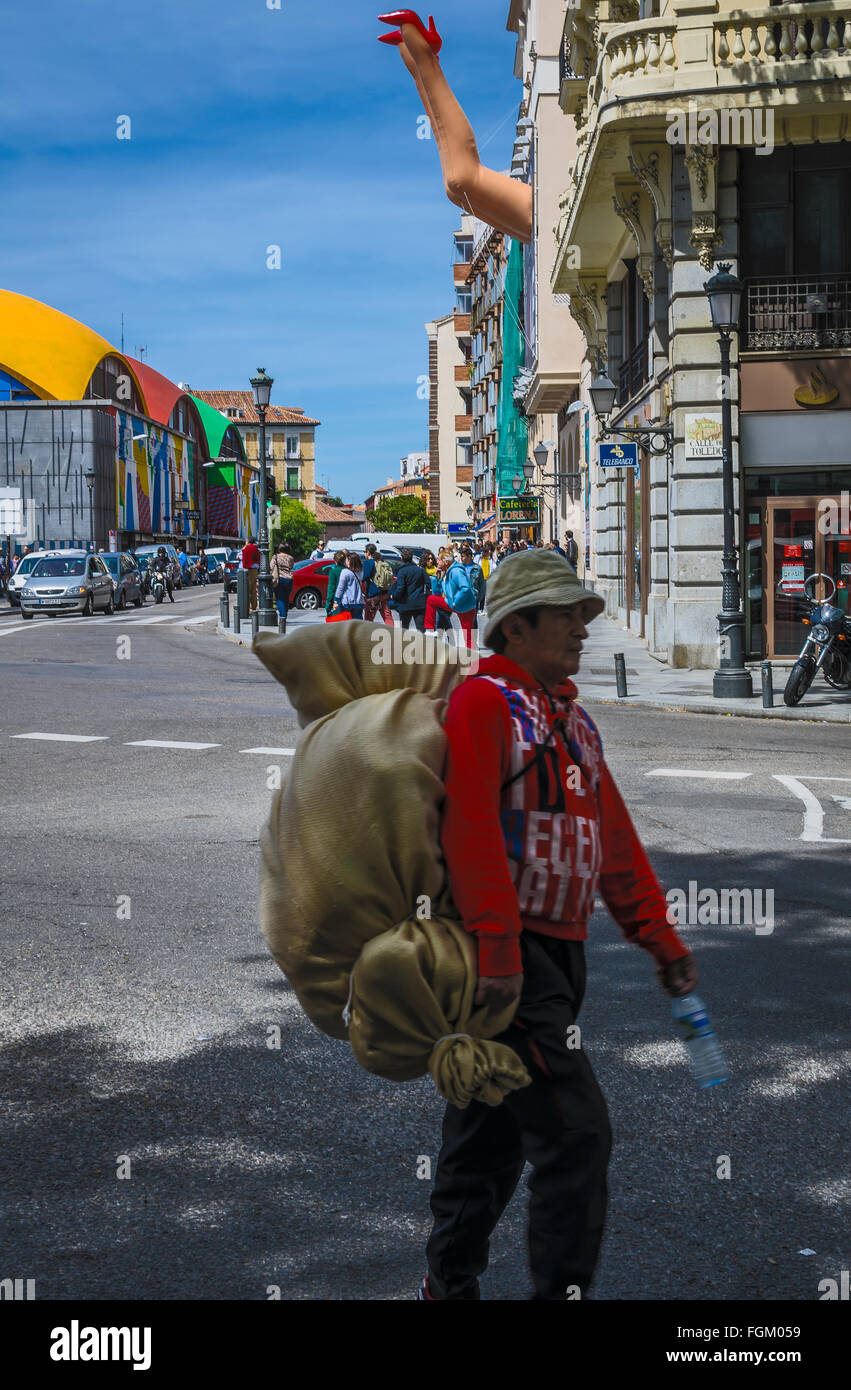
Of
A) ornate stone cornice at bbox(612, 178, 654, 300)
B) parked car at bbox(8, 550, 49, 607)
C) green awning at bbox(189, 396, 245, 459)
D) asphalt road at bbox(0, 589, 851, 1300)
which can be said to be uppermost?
green awning at bbox(189, 396, 245, 459)

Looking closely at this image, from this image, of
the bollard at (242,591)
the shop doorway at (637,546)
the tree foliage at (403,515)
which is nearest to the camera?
the shop doorway at (637,546)

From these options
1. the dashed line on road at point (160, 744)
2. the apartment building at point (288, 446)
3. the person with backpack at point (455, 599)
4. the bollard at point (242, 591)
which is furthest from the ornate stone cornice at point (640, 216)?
the apartment building at point (288, 446)

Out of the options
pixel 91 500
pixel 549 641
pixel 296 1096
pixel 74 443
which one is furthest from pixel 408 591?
pixel 74 443

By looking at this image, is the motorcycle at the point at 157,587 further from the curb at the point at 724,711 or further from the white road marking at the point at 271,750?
the white road marking at the point at 271,750

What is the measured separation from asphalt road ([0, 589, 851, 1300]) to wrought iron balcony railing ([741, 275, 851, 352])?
1225 cm

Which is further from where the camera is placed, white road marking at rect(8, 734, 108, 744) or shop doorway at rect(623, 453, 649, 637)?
shop doorway at rect(623, 453, 649, 637)

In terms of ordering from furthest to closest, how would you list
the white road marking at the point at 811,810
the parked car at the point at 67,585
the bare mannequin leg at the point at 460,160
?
the parked car at the point at 67,585, the bare mannequin leg at the point at 460,160, the white road marking at the point at 811,810

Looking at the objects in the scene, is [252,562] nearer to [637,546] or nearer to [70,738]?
[637,546]

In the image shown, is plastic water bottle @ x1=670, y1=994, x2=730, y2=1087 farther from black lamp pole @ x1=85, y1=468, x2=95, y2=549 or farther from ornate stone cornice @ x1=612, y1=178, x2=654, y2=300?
black lamp pole @ x1=85, y1=468, x2=95, y2=549

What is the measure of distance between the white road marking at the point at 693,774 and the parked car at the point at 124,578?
109 feet

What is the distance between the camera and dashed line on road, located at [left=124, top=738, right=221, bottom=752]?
41.2 feet

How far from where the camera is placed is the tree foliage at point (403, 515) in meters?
133

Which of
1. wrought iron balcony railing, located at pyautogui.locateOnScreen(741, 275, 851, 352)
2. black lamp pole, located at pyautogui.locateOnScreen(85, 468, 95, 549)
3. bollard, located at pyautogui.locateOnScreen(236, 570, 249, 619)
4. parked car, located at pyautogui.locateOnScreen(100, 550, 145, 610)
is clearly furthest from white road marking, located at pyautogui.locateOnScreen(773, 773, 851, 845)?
black lamp pole, located at pyautogui.locateOnScreen(85, 468, 95, 549)

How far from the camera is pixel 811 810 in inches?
369
